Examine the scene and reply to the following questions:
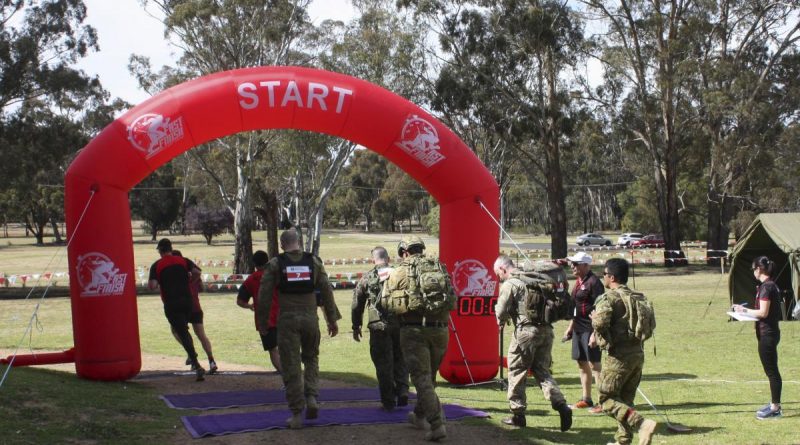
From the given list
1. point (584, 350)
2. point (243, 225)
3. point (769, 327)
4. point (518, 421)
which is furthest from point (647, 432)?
point (243, 225)

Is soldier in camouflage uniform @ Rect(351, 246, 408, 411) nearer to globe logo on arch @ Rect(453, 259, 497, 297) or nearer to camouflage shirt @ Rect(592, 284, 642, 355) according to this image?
globe logo on arch @ Rect(453, 259, 497, 297)

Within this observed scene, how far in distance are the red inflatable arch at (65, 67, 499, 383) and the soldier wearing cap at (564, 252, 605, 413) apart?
1.55 metres

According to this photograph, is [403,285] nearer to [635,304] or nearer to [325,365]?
[635,304]

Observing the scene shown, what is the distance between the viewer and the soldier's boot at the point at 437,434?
22.9 ft

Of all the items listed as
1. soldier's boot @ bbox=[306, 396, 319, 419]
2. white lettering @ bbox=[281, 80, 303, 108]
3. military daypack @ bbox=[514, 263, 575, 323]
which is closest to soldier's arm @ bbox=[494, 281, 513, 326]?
military daypack @ bbox=[514, 263, 575, 323]

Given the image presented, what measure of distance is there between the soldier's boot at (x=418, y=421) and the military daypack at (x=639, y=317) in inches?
79.9

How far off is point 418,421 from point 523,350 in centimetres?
118

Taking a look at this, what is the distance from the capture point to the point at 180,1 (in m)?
33.2

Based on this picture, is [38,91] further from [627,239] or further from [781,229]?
[627,239]

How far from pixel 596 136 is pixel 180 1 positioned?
20.4 meters

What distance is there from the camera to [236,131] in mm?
9812

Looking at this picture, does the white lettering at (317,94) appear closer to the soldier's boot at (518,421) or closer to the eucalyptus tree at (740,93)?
the soldier's boot at (518,421)

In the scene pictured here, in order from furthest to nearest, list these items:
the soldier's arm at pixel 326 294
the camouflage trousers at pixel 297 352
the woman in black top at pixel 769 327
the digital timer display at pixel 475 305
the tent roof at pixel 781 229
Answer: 1. the tent roof at pixel 781 229
2. the digital timer display at pixel 475 305
3. the woman in black top at pixel 769 327
4. the soldier's arm at pixel 326 294
5. the camouflage trousers at pixel 297 352

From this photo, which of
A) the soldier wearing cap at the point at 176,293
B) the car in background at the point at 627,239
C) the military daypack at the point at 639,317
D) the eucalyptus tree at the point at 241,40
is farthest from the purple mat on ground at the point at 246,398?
the car in background at the point at 627,239
